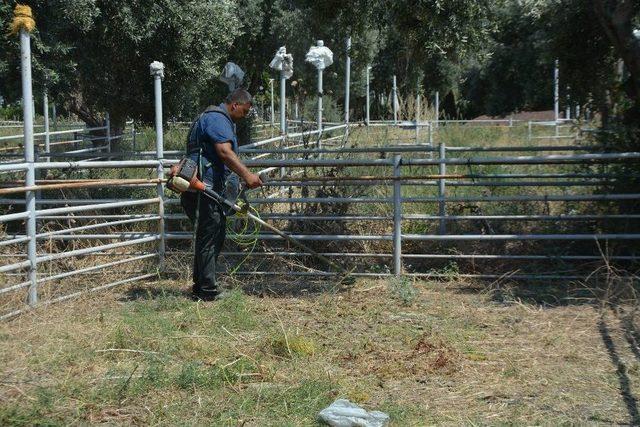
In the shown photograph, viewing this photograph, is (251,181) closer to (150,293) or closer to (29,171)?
(150,293)

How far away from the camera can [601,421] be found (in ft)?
15.7

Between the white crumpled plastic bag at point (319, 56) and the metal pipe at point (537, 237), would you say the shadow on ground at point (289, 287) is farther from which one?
the white crumpled plastic bag at point (319, 56)

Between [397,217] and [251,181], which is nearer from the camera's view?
[251,181]

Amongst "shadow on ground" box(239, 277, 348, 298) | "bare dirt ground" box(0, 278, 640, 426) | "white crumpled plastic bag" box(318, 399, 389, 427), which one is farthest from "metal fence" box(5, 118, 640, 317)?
"white crumpled plastic bag" box(318, 399, 389, 427)

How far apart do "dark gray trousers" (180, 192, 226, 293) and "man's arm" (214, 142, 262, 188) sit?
39 centimetres

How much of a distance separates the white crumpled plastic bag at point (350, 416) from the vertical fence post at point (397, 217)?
12.9 ft

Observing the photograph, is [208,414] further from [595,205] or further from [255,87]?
[255,87]

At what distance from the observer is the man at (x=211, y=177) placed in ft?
24.8

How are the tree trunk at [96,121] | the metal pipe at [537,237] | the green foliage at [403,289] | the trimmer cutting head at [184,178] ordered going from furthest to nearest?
the tree trunk at [96,121] < the metal pipe at [537,237] < the green foliage at [403,289] < the trimmer cutting head at [184,178]

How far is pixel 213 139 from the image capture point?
755cm

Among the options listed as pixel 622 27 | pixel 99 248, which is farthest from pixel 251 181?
pixel 622 27

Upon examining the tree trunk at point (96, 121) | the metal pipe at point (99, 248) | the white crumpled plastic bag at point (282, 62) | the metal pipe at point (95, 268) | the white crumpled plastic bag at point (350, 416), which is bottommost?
the white crumpled plastic bag at point (350, 416)

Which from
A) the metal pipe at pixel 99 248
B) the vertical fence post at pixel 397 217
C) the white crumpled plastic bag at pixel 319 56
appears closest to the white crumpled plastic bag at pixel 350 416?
the metal pipe at pixel 99 248

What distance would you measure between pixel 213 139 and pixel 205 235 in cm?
93
